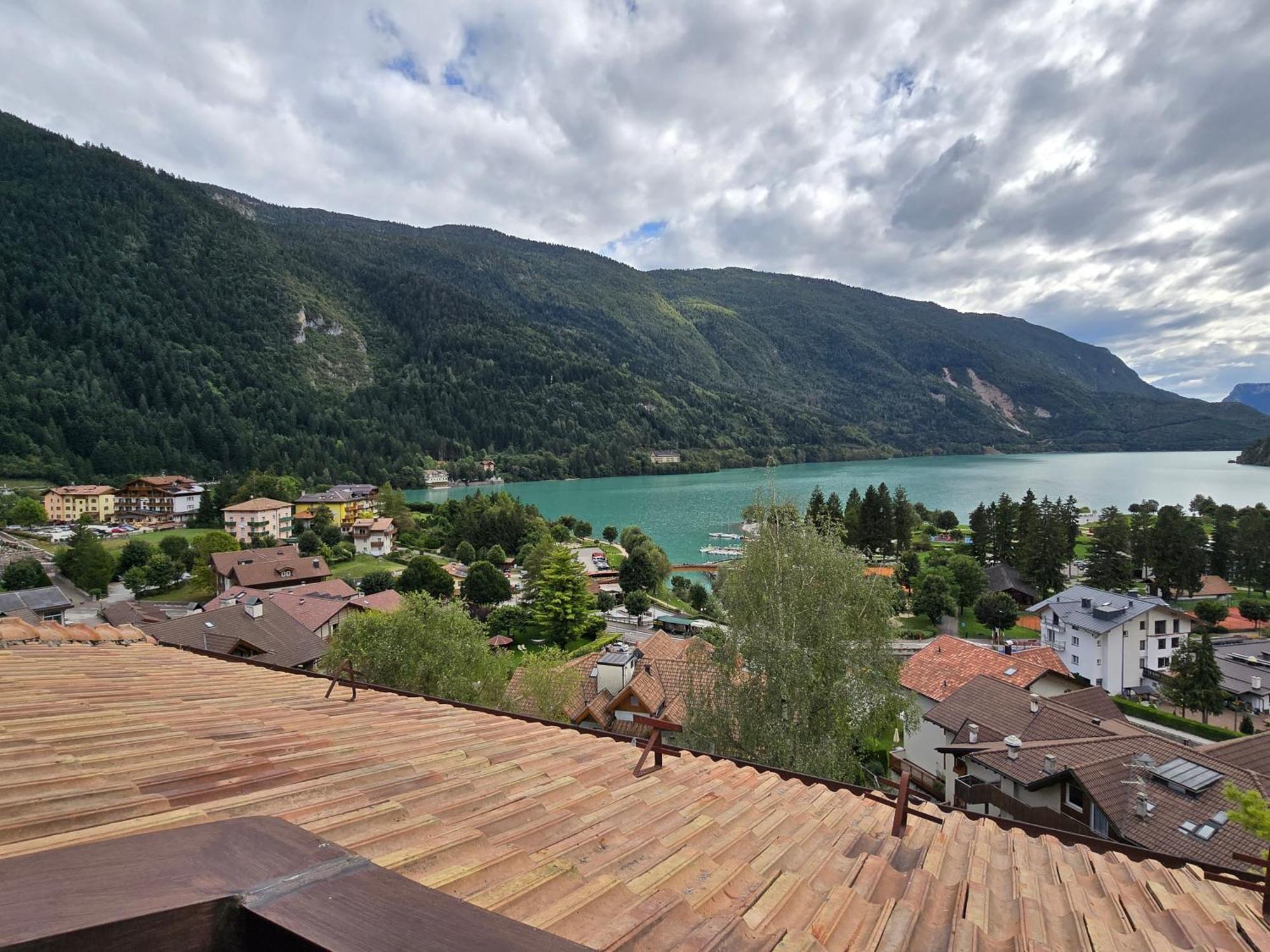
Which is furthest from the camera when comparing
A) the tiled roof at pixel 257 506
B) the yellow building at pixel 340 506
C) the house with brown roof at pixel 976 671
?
the yellow building at pixel 340 506

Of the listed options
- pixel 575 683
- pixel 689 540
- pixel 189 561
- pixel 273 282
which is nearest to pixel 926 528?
pixel 689 540

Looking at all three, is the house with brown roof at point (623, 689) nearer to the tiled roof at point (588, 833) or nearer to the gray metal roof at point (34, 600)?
the tiled roof at point (588, 833)

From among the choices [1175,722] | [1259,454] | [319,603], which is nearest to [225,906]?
[1175,722]

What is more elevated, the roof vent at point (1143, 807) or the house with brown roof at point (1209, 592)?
the roof vent at point (1143, 807)

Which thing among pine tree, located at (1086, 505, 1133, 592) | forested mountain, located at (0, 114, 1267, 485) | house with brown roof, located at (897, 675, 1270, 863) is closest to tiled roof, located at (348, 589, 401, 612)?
house with brown roof, located at (897, 675, 1270, 863)

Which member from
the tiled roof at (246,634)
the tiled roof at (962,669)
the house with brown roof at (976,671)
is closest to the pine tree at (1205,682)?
the house with brown roof at (976,671)

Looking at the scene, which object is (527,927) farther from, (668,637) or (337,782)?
(668,637)

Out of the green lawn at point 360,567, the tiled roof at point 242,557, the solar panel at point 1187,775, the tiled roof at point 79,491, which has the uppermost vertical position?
the tiled roof at point 79,491

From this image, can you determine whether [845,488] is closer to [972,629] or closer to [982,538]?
[982,538]
